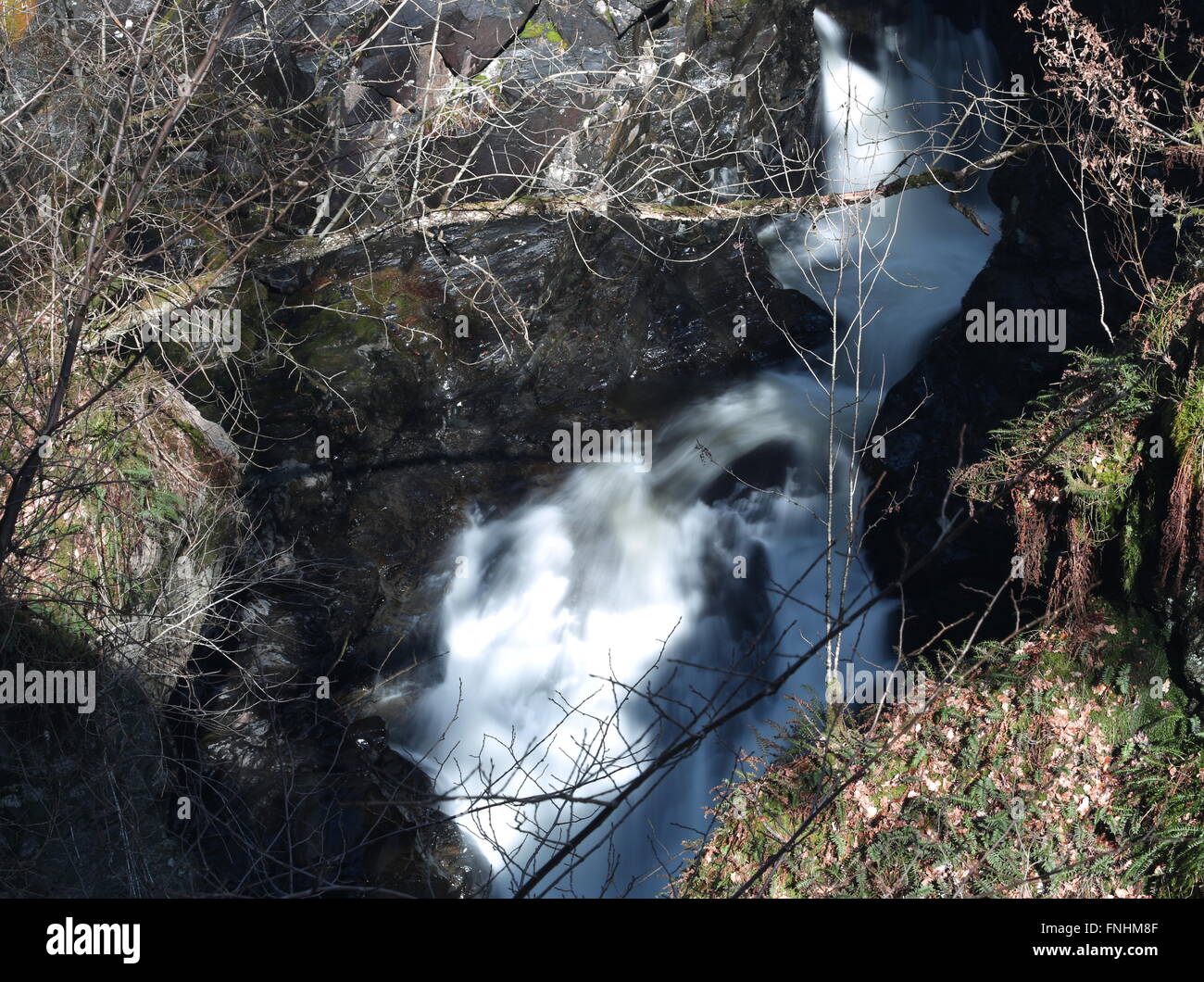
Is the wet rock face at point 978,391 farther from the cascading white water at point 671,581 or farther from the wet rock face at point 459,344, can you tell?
the wet rock face at point 459,344

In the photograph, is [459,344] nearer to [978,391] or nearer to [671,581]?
[671,581]

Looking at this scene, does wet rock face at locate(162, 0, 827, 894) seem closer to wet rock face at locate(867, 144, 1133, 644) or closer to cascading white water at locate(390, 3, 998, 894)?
cascading white water at locate(390, 3, 998, 894)

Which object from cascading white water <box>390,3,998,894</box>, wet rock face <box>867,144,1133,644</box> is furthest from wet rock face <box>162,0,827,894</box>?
wet rock face <box>867,144,1133,644</box>

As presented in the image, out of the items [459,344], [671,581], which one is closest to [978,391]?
[671,581]

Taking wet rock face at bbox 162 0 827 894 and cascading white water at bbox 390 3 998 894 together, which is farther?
wet rock face at bbox 162 0 827 894

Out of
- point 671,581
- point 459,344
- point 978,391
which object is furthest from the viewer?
point 459,344

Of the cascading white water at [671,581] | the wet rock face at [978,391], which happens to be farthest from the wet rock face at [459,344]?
the wet rock face at [978,391]
